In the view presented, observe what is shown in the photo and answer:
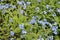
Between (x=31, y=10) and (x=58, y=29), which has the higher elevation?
(x=31, y=10)

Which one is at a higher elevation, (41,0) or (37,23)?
(41,0)

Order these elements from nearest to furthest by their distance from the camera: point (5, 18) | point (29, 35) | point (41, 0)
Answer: point (29, 35), point (5, 18), point (41, 0)

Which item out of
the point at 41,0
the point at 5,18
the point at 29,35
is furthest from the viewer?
the point at 41,0

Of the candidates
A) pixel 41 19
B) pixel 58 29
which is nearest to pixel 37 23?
pixel 41 19

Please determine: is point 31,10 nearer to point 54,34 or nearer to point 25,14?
point 25,14

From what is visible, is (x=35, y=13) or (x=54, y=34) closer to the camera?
(x=54, y=34)

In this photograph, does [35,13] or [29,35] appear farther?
[35,13]

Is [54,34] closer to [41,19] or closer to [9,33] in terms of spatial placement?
[41,19]
